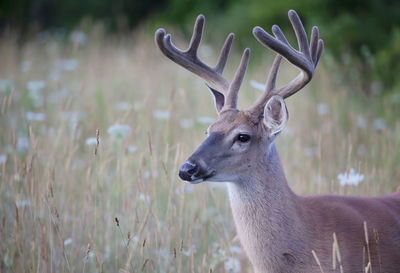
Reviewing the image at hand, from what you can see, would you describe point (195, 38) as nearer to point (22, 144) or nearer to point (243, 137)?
point (243, 137)

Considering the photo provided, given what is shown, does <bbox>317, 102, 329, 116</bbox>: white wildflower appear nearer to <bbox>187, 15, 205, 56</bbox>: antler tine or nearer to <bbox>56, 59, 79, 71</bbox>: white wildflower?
<bbox>187, 15, 205, 56</bbox>: antler tine

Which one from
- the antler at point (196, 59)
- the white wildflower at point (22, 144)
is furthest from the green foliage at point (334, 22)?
the white wildflower at point (22, 144)

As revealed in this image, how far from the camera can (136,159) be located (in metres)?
4.28

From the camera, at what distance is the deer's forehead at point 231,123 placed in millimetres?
2730

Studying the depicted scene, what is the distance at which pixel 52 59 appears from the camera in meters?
9.67

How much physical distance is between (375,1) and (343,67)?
1.40m

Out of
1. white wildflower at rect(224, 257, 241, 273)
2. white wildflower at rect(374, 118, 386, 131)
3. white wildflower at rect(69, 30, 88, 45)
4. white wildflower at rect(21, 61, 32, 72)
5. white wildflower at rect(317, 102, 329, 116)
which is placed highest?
white wildflower at rect(69, 30, 88, 45)

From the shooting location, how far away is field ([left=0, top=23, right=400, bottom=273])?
123 inches

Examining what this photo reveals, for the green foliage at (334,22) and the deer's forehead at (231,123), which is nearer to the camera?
the deer's forehead at (231,123)

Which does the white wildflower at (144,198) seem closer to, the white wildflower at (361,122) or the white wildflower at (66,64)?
the white wildflower at (361,122)

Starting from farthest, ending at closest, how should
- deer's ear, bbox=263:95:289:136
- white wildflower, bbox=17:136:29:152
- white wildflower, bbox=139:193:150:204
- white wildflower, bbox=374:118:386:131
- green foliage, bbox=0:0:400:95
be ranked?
green foliage, bbox=0:0:400:95 < white wildflower, bbox=374:118:386:131 < white wildflower, bbox=17:136:29:152 < white wildflower, bbox=139:193:150:204 < deer's ear, bbox=263:95:289:136

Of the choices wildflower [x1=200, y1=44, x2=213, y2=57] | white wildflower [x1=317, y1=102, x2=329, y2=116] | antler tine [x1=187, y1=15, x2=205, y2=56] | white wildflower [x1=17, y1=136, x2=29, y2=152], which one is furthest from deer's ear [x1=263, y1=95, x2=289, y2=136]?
wildflower [x1=200, y1=44, x2=213, y2=57]

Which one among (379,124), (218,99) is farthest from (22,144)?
(379,124)

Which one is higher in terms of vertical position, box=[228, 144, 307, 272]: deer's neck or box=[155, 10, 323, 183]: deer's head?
box=[155, 10, 323, 183]: deer's head
